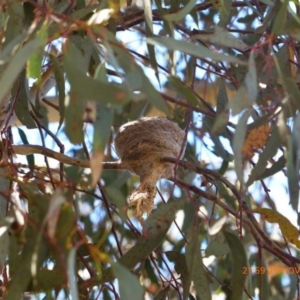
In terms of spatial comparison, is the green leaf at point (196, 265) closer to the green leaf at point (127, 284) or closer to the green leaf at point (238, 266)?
the green leaf at point (238, 266)

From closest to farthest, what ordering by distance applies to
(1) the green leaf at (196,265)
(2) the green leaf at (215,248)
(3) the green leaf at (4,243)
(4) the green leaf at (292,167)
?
1. (4) the green leaf at (292,167)
2. (3) the green leaf at (4,243)
3. (1) the green leaf at (196,265)
4. (2) the green leaf at (215,248)

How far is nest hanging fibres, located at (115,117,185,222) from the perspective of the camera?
143 centimetres

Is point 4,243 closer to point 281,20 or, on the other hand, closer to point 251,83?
point 251,83

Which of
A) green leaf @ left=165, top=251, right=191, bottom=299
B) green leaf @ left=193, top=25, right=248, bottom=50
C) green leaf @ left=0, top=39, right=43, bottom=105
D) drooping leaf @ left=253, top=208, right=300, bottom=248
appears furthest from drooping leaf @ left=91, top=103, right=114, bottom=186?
green leaf @ left=165, top=251, right=191, bottom=299

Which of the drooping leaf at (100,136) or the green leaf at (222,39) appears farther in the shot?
the green leaf at (222,39)

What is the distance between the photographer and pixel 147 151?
5.09ft

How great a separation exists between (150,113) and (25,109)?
3.49ft

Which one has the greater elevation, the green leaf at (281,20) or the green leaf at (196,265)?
the green leaf at (281,20)

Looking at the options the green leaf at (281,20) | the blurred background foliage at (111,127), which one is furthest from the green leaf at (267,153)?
the green leaf at (281,20)

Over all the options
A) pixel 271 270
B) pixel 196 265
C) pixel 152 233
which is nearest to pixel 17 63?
pixel 152 233

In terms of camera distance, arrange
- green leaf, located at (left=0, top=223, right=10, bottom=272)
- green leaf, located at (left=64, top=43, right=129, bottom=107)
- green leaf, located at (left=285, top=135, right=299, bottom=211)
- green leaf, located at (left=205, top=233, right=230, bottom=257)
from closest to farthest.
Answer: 1. green leaf, located at (left=64, top=43, right=129, bottom=107)
2. green leaf, located at (left=285, top=135, right=299, bottom=211)
3. green leaf, located at (left=0, top=223, right=10, bottom=272)
4. green leaf, located at (left=205, top=233, right=230, bottom=257)

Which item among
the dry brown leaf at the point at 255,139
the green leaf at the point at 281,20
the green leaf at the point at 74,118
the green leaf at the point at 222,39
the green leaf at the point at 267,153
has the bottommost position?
the green leaf at the point at 74,118

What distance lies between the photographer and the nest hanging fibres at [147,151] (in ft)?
4.70

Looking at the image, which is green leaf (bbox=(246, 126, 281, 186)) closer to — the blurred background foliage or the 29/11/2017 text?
the blurred background foliage
